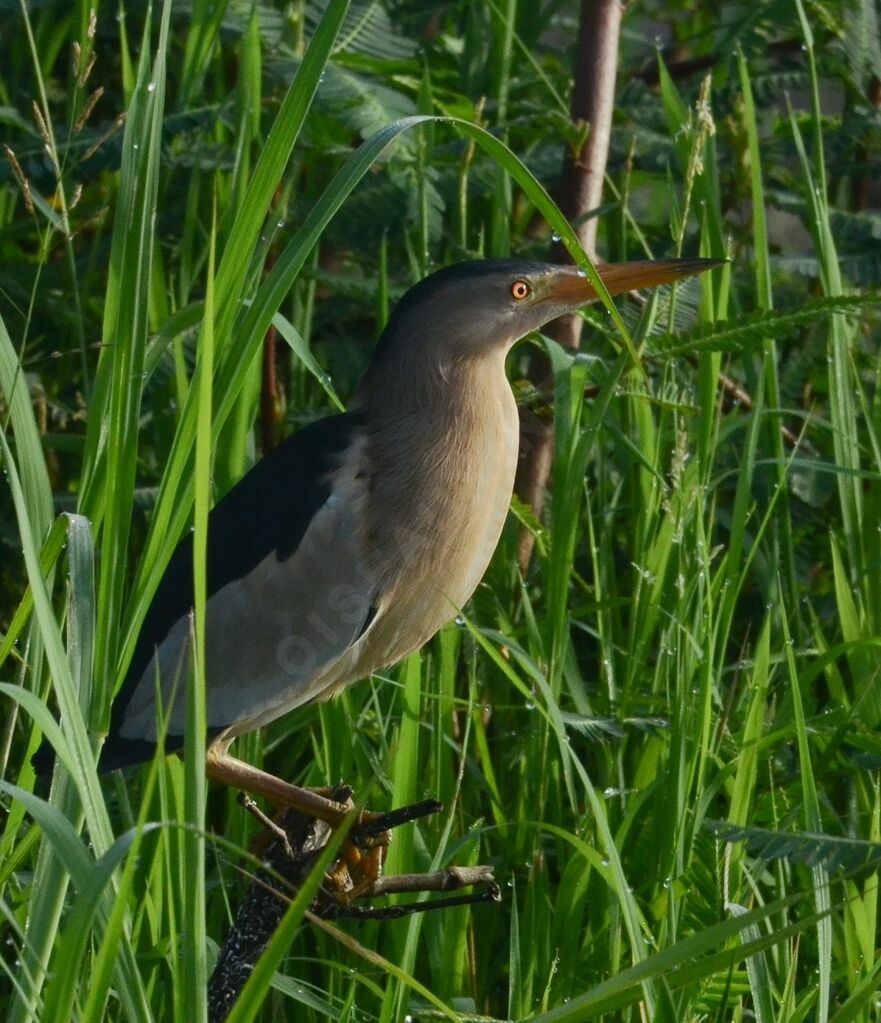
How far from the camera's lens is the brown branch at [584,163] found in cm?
240

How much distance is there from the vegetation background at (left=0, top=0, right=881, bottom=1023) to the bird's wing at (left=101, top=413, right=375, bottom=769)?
0.30 feet

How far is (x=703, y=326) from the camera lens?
76.4 inches

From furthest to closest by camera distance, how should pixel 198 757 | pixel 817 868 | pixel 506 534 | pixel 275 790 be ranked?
pixel 506 534
pixel 275 790
pixel 817 868
pixel 198 757

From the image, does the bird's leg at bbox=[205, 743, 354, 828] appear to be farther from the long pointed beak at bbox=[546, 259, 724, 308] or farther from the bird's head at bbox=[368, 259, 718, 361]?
the long pointed beak at bbox=[546, 259, 724, 308]

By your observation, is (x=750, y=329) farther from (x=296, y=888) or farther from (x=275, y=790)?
(x=296, y=888)

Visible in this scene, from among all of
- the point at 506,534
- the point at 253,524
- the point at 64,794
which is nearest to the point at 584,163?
the point at 506,534

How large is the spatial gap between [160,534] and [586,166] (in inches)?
50.8

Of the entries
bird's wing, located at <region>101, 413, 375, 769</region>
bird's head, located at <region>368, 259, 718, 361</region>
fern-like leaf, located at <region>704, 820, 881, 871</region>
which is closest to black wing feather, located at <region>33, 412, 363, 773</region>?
bird's wing, located at <region>101, 413, 375, 769</region>

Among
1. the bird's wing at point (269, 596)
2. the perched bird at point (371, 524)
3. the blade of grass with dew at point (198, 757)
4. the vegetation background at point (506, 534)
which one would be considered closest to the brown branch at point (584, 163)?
the vegetation background at point (506, 534)

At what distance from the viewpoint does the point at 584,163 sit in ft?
7.85

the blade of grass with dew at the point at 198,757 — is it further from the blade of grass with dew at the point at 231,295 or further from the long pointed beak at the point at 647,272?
the long pointed beak at the point at 647,272

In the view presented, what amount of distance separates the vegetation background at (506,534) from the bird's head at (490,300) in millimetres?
68

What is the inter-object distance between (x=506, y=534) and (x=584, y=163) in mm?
594

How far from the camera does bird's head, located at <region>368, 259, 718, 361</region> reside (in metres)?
1.98
